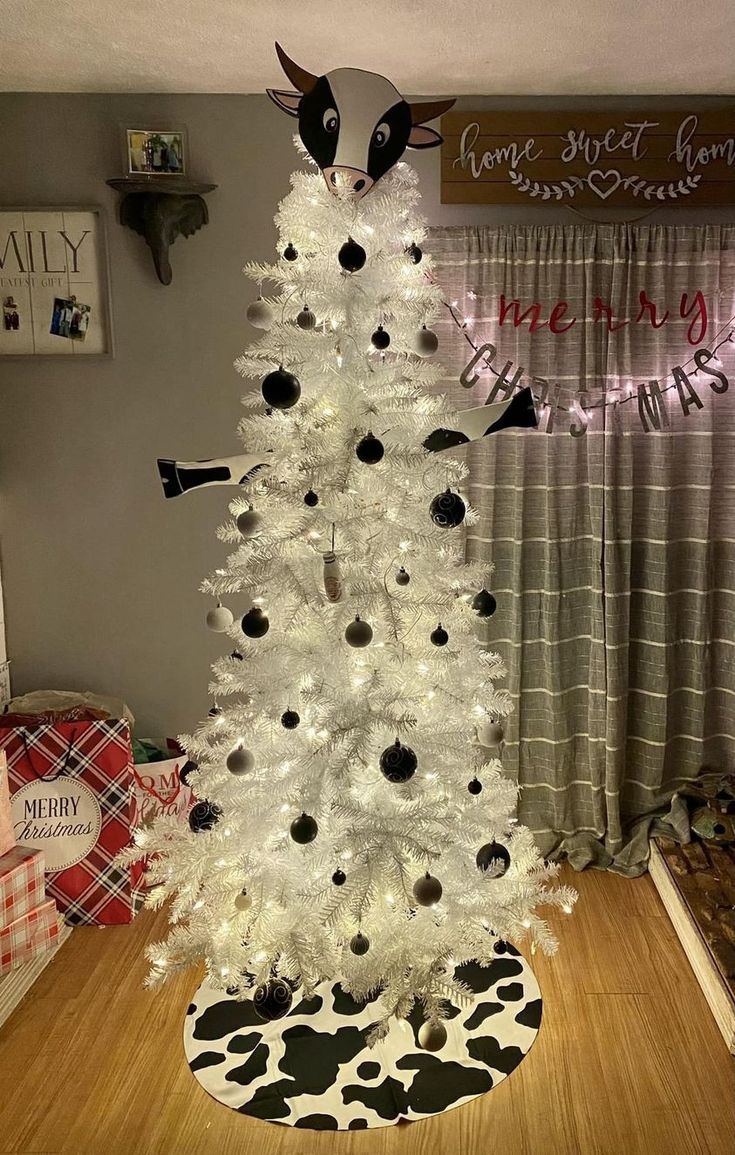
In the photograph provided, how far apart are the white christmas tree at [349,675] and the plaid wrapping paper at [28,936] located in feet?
2.18

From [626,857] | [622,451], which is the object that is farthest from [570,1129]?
→ [622,451]

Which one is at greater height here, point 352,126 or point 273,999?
point 352,126

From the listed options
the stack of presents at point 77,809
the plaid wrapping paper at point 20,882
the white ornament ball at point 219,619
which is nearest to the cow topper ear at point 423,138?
the white ornament ball at point 219,619

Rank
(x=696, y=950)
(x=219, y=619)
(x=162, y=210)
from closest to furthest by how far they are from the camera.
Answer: (x=219, y=619)
(x=696, y=950)
(x=162, y=210)

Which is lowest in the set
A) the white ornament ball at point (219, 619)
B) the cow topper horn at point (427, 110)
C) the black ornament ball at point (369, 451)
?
the white ornament ball at point (219, 619)

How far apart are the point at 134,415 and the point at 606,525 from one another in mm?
1564

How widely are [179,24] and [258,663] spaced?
1614 mm

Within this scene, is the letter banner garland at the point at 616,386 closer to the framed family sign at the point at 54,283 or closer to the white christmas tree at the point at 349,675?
the white christmas tree at the point at 349,675

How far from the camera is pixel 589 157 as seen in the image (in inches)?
108

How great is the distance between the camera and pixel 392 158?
1.94 metres

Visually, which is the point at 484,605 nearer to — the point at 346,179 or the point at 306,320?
the point at 306,320

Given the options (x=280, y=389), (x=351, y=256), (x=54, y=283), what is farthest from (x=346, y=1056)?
(x=54, y=283)

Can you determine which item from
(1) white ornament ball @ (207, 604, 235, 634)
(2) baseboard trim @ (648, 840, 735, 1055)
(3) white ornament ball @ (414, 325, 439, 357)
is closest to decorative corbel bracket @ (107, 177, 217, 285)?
(3) white ornament ball @ (414, 325, 439, 357)

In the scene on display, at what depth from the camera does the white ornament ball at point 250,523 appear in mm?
1959
